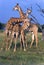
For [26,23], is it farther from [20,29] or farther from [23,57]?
[23,57]

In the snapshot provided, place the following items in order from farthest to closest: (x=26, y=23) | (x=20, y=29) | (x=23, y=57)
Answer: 1. (x=26, y=23)
2. (x=20, y=29)
3. (x=23, y=57)

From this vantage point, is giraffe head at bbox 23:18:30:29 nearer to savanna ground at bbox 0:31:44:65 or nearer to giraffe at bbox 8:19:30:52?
giraffe at bbox 8:19:30:52

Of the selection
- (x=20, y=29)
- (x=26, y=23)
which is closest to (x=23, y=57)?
(x=20, y=29)

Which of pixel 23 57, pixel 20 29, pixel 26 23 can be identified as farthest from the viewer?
pixel 26 23

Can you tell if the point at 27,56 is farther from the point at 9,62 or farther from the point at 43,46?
the point at 43,46

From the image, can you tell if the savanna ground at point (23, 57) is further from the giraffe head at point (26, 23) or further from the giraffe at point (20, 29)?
the giraffe head at point (26, 23)

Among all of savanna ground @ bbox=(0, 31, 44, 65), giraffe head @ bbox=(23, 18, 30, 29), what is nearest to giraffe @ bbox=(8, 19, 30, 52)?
giraffe head @ bbox=(23, 18, 30, 29)

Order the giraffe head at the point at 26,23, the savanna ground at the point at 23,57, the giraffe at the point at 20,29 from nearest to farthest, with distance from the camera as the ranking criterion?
the savanna ground at the point at 23,57 → the giraffe at the point at 20,29 → the giraffe head at the point at 26,23

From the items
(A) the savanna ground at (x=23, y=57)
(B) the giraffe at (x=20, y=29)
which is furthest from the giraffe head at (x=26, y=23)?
(A) the savanna ground at (x=23, y=57)

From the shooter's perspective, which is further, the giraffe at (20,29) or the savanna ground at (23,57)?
the giraffe at (20,29)

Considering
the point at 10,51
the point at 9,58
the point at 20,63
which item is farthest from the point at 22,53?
the point at 20,63

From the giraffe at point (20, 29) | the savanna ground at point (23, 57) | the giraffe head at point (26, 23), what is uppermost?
the giraffe head at point (26, 23)

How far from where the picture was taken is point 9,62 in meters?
14.4

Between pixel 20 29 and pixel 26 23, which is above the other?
pixel 26 23
